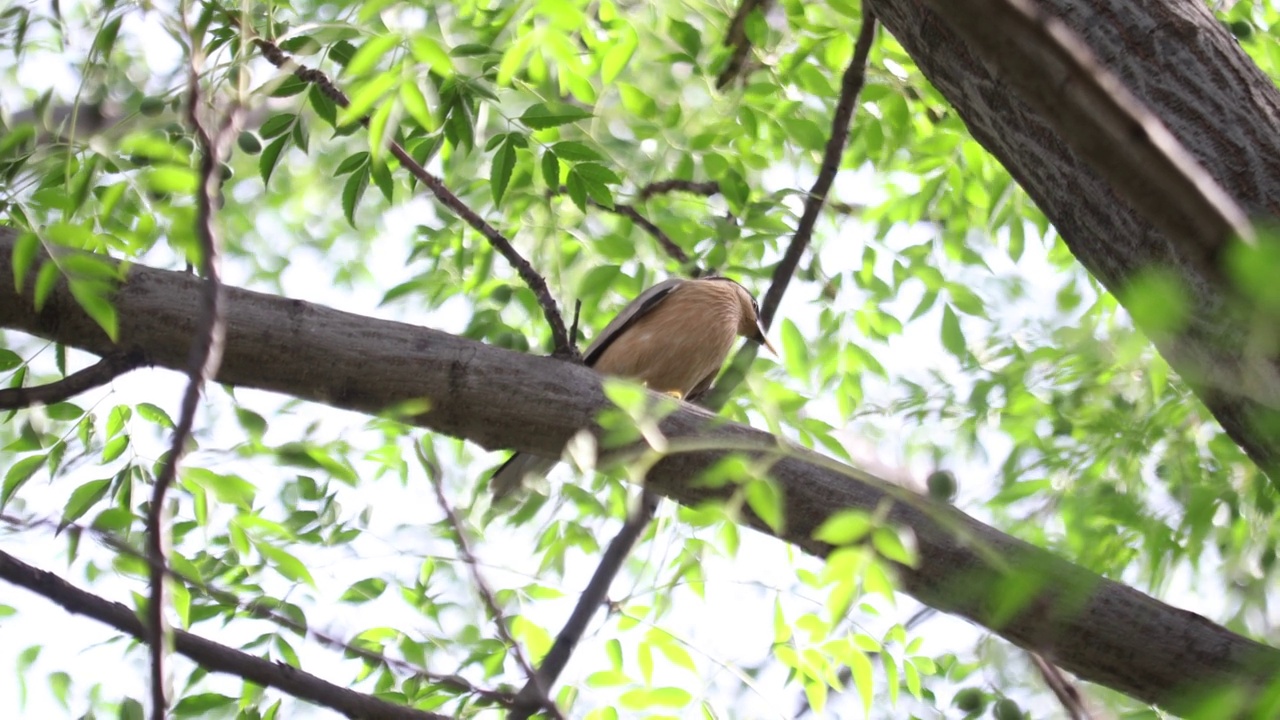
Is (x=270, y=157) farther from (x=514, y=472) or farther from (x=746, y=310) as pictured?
(x=746, y=310)

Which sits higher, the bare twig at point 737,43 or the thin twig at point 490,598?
the bare twig at point 737,43

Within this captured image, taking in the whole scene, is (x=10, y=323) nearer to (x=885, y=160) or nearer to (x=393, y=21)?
(x=393, y=21)

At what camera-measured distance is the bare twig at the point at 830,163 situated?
150 inches

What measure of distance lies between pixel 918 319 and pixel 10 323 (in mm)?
3118

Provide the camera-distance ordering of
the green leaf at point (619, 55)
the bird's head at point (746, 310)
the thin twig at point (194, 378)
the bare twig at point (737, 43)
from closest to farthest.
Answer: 1. the thin twig at point (194, 378)
2. the green leaf at point (619, 55)
3. the bare twig at point (737, 43)
4. the bird's head at point (746, 310)

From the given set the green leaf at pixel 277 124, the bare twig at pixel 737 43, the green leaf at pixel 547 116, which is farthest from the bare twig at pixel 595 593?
the bare twig at pixel 737 43

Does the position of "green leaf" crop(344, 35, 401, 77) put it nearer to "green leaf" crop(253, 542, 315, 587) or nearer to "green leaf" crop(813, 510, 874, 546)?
"green leaf" crop(253, 542, 315, 587)

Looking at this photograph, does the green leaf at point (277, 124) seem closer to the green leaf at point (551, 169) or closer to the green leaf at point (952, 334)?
the green leaf at point (551, 169)

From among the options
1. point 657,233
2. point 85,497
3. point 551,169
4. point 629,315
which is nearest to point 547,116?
point 551,169

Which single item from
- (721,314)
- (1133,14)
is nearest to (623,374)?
(721,314)

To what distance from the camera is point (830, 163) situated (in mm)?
4000

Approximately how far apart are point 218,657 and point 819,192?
2663 mm

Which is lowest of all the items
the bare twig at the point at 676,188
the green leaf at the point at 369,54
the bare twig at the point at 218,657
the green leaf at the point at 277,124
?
the bare twig at the point at 218,657

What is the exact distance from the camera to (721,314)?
17.5ft
